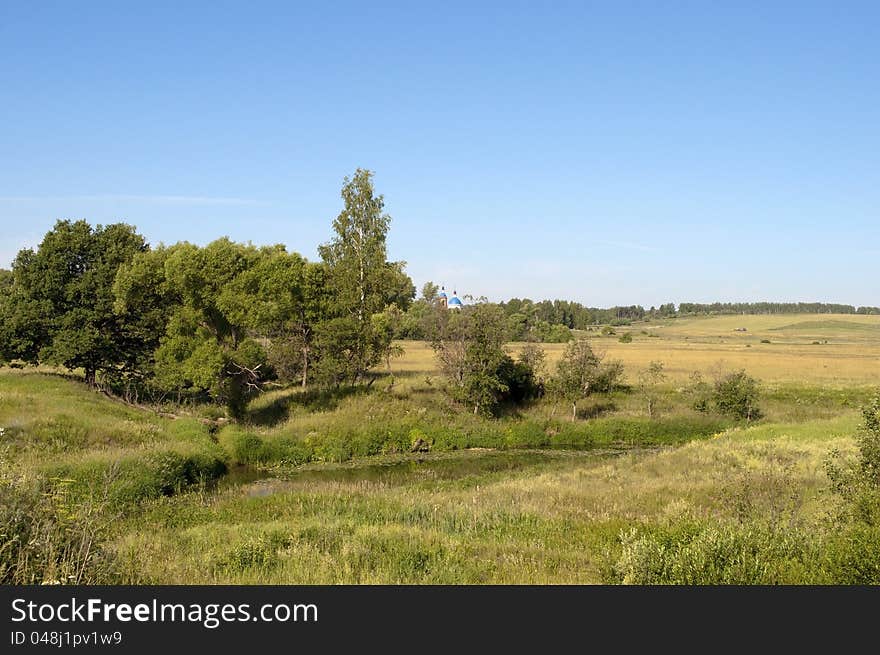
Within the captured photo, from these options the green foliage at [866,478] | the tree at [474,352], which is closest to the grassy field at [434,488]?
the green foliage at [866,478]

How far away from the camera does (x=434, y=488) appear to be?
21766mm

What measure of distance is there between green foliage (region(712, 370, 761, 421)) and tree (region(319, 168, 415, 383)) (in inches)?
767

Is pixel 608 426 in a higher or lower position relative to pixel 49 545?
lower

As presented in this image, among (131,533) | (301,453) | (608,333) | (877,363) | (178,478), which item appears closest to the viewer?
(131,533)

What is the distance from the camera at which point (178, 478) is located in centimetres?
2172

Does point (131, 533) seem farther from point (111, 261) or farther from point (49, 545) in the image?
point (111, 261)

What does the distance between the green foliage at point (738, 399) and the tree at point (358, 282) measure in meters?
19.5

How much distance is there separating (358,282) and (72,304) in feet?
50.4

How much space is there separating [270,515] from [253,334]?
20612 millimetres

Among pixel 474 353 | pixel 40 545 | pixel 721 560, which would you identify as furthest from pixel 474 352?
pixel 40 545

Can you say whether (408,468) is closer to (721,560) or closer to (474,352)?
(474,352)

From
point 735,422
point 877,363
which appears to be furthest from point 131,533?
point 877,363

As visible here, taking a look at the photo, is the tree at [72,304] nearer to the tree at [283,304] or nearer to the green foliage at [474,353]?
the tree at [283,304]

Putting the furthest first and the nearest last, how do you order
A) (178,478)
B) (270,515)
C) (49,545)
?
(178,478) → (270,515) → (49,545)
